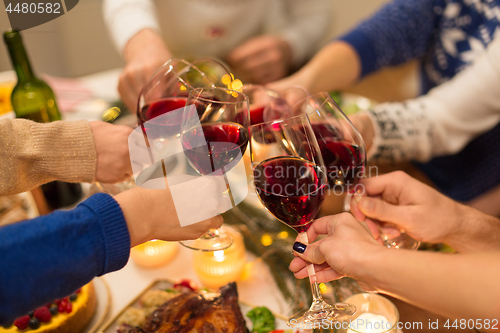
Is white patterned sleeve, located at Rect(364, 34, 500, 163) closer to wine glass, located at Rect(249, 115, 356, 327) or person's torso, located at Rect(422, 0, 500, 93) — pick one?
person's torso, located at Rect(422, 0, 500, 93)

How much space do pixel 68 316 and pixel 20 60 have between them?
791 mm

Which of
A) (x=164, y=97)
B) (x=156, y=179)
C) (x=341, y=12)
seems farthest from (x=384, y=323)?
(x=341, y=12)

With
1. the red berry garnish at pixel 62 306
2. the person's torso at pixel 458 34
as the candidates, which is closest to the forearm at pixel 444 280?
the red berry garnish at pixel 62 306

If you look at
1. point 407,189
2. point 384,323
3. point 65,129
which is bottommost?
point 384,323

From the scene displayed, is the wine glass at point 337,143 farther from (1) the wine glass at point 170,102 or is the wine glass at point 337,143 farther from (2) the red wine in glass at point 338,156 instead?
(1) the wine glass at point 170,102

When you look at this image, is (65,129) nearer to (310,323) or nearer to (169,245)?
(169,245)

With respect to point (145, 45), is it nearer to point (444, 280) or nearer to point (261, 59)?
point (261, 59)

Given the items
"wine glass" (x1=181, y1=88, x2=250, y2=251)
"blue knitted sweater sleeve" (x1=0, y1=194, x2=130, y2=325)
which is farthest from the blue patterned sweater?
"blue knitted sweater sleeve" (x1=0, y1=194, x2=130, y2=325)

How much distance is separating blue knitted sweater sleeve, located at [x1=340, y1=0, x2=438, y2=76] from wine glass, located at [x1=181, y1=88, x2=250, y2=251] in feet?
3.39

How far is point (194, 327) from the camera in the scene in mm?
695

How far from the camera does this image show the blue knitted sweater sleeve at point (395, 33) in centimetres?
142

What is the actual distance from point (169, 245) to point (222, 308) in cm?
27

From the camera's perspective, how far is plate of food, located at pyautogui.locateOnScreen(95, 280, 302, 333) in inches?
27.5

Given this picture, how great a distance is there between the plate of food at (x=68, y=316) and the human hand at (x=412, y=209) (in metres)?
0.62
